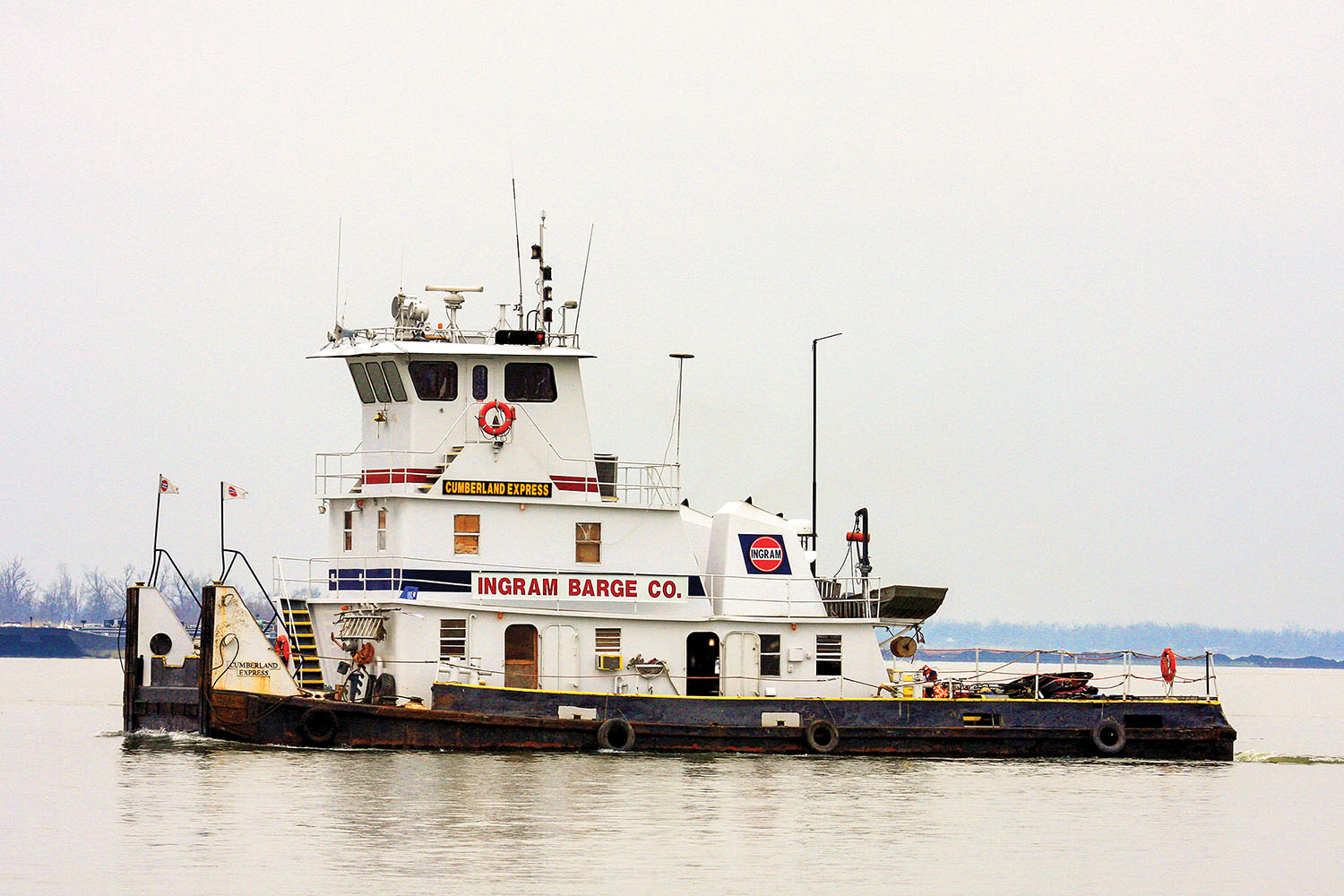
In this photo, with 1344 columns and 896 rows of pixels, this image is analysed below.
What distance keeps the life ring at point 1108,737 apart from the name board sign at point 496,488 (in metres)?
9.40

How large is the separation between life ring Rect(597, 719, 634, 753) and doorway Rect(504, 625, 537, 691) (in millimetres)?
1365

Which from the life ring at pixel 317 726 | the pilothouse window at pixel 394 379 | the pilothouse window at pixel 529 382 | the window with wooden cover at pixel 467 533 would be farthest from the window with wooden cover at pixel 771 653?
the pilothouse window at pixel 394 379

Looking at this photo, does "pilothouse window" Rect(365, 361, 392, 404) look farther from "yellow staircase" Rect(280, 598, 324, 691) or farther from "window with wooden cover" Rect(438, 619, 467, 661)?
"window with wooden cover" Rect(438, 619, 467, 661)

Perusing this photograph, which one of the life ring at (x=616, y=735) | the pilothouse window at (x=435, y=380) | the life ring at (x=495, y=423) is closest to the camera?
the life ring at (x=616, y=735)

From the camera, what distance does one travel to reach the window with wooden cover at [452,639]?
88.6ft

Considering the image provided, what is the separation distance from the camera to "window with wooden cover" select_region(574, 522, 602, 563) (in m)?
28.0

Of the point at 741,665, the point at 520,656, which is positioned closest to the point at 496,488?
the point at 520,656

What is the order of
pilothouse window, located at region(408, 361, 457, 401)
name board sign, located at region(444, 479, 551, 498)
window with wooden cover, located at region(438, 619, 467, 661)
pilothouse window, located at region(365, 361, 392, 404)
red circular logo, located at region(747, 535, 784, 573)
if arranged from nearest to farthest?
window with wooden cover, located at region(438, 619, 467, 661), name board sign, located at region(444, 479, 551, 498), pilothouse window, located at region(408, 361, 457, 401), pilothouse window, located at region(365, 361, 392, 404), red circular logo, located at region(747, 535, 784, 573)

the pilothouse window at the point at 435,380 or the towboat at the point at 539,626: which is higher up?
the pilothouse window at the point at 435,380

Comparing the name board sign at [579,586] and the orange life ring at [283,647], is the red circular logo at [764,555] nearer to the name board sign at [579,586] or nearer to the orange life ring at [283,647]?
the name board sign at [579,586]

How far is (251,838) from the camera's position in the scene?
774 inches

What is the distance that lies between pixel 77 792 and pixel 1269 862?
1520cm

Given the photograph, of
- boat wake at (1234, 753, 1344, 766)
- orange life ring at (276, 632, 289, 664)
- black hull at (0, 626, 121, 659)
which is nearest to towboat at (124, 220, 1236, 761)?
orange life ring at (276, 632, 289, 664)

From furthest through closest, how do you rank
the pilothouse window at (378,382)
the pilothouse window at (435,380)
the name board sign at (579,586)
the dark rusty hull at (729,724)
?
the pilothouse window at (378,382) → the pilothouse window at (435,380) → the name board sign at (579,586) → the dark rusty hull at (729,724)
